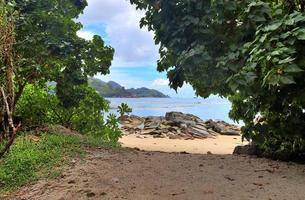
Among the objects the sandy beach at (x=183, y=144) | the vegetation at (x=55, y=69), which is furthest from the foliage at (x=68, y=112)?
the sandy beach at (x=183, y=144)

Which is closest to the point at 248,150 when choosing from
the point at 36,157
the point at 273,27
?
the point at 273,27

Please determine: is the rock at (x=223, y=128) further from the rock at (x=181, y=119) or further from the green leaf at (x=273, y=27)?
the green leaf at (x=273, y=27)

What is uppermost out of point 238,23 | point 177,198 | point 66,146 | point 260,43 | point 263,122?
point 238,23

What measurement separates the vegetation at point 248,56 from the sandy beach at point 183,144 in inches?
119

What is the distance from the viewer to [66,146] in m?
8.61

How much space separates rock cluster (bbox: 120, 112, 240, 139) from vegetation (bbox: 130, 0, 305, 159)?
713 cm

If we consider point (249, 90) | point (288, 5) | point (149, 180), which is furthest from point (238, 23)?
point (149, 180)

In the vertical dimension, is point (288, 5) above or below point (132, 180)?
above

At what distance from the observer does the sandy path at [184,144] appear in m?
14.1

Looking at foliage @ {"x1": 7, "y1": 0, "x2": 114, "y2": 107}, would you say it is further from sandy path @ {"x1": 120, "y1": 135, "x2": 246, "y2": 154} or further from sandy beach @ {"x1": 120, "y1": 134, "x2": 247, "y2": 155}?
sandy path @ {"x1": 120, "y1": 135, "x2": 246, "y2": 154}

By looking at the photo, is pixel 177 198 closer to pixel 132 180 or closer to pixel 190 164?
pixel 132 180

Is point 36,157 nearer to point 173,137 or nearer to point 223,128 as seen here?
point 173,137

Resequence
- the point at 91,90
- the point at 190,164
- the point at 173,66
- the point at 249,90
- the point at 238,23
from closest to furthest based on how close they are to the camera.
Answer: the point at 249,90, the point at 190,164, the point at 238,23, the point at 173,66, the point at 91,90

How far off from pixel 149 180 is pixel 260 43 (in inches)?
102
